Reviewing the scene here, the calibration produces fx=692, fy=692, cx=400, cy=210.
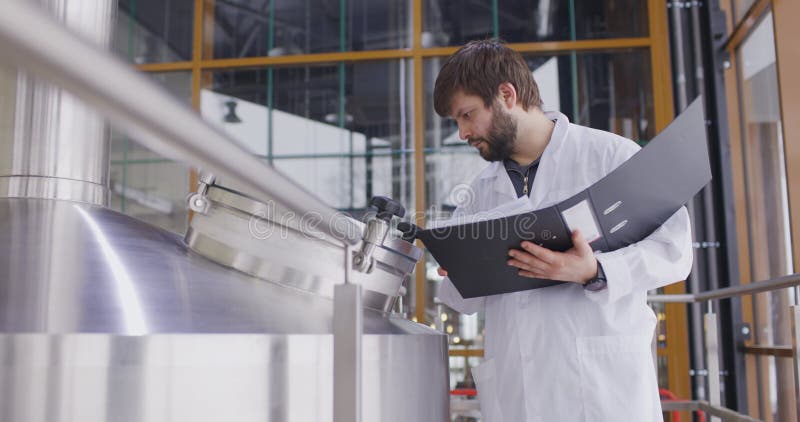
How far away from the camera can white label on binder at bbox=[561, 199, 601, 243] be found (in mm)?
1061

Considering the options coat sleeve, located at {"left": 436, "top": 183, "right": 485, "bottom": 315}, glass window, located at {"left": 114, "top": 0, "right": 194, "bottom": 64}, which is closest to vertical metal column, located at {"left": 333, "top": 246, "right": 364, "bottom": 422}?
coat sleeve, located at {"left": 436, "top": 183, "right": 485, "bottom": 315}

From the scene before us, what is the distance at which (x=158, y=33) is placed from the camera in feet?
12.9

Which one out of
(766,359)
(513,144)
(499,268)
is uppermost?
(513,144)

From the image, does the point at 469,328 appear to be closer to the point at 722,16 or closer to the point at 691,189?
the point at 722,16

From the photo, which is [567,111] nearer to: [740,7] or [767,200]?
[740,7]

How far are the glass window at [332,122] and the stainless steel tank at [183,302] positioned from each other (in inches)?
101

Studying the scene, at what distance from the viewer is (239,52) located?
3822 mm

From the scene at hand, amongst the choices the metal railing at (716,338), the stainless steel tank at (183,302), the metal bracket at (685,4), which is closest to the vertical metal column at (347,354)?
the stainless steel tank at (183,302)

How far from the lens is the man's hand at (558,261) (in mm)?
1091

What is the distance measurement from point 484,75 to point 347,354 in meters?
0.82

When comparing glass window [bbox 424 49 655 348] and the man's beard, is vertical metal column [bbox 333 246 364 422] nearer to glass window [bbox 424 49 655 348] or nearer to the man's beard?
the man's beard

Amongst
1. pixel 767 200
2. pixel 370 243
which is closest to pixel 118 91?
pixel 370 243

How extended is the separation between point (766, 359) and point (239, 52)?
2.98 meters

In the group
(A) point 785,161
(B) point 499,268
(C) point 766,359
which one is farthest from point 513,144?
(C) point 766,359
